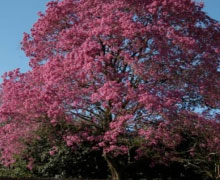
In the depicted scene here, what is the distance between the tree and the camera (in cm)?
1090

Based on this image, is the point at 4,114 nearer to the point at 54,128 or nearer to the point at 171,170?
the point at 54,128

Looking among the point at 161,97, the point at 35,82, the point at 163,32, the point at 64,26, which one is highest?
the point at 64,26

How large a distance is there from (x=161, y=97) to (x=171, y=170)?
779 cm

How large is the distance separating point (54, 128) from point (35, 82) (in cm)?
172

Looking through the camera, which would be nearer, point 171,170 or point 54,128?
point 54,128

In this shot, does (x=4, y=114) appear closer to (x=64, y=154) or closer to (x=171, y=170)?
(x=64, y=154)

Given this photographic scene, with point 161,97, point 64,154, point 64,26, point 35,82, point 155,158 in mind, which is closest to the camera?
point 161,97

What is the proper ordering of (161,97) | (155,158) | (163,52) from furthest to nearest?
(155,158) → (163,52) → (161,97)

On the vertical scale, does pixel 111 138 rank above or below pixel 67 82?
below

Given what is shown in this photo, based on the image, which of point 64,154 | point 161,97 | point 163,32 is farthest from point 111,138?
point 64,154

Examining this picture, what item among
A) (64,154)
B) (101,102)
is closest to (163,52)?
(101,102)

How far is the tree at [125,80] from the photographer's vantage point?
1090 centimetres

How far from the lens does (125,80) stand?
11.5m

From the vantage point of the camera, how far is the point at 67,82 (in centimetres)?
1141
